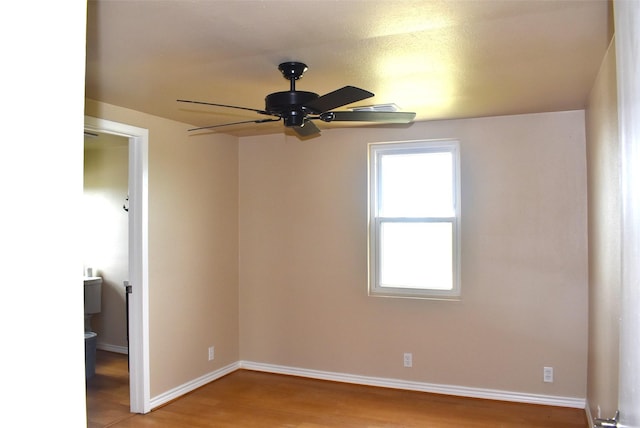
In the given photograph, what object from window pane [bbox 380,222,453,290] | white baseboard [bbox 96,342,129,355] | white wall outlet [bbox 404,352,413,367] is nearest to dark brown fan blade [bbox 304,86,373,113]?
window pane [bbox 380,222,453,290]

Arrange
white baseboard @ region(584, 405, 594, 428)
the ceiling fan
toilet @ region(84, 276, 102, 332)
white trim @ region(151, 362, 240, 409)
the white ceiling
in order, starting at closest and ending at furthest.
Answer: the white ceiling
the ceiling fan
white baseboard @ region(584, 405, 594, 428)
white trim @ region(151, 362, 240, 409)
toilet @ region(84, 276, 102, 332)

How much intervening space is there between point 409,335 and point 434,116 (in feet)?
6.65

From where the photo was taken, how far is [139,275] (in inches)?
153

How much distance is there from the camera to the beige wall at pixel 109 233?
5625mm

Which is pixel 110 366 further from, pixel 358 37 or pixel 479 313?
pixel 358 37

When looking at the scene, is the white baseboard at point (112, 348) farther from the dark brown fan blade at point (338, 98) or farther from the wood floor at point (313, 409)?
the dark brown fan blade at point (338, 98)

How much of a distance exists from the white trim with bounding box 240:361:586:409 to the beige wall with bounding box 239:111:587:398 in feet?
0.17

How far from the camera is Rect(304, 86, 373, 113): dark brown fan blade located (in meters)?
2.32

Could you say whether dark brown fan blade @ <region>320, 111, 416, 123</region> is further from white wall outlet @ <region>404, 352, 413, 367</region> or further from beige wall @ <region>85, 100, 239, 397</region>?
white wall outlet @ <region>404, 352, 413, 367</region>

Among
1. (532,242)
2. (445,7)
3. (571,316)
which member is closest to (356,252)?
(532,242)

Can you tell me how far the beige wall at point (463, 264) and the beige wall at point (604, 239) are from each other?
0.27 m

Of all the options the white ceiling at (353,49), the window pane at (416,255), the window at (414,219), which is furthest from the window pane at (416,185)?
the white ceiling at (353,49)

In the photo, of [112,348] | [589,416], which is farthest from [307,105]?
[112,348]

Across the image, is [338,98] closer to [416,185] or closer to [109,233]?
[416,185]
